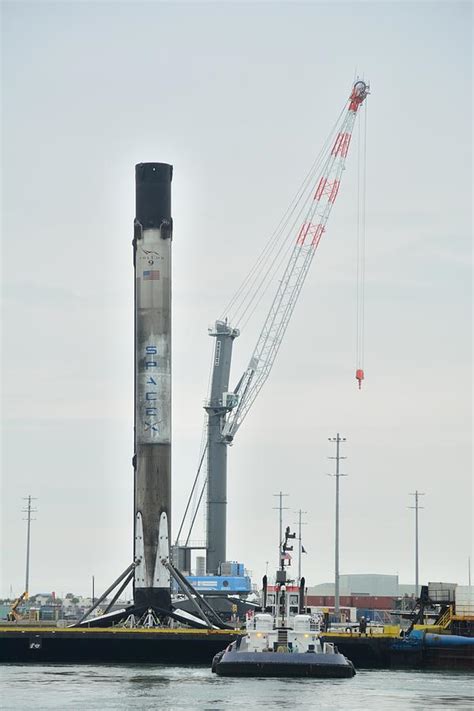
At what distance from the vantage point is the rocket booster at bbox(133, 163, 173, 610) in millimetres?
108875

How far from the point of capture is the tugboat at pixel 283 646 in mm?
88312

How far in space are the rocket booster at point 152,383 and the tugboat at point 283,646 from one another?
1395 cm

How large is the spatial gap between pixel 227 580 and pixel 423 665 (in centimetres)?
4577

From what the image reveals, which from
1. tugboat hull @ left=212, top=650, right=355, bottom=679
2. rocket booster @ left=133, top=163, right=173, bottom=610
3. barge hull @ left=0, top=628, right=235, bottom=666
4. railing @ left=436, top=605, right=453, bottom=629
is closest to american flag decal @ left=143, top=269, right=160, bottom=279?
rocket booster @ left=133, top=163, right=173, bottom=610

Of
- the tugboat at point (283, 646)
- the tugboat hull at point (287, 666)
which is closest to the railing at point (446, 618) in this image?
the tugboat at point (283, 646)

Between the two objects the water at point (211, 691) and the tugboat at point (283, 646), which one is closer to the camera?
the water at point (211, 691)

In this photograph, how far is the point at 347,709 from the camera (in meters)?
76.8

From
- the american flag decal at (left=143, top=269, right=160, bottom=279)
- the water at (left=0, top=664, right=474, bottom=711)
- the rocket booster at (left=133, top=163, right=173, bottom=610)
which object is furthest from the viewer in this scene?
the american flag decal at (left=143, top=269, right=160, bottom=279)

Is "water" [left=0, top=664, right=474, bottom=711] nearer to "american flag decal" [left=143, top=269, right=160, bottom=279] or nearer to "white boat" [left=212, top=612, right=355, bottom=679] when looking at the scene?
"white boat" [left=212, top=612, right=355, bottom=679]

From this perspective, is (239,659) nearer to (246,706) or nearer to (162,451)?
(246,706)

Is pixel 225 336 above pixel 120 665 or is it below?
above

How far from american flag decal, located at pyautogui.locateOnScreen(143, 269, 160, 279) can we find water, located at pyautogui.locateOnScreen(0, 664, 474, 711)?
96.5 feet

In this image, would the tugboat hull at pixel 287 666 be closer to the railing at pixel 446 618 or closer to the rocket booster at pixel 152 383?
the rocket booster at pixel 152 383

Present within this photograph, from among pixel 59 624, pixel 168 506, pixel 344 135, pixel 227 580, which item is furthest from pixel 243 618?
pixel 344 135
